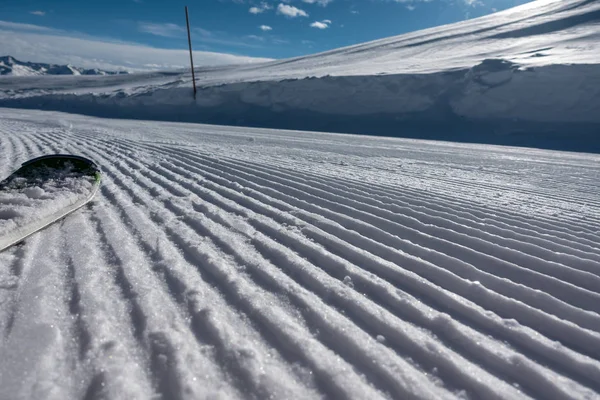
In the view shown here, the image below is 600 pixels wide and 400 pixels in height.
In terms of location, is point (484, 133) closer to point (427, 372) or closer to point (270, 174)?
point (270, 174)

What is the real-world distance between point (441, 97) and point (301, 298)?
15.6 meters

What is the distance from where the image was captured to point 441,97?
51.9ft

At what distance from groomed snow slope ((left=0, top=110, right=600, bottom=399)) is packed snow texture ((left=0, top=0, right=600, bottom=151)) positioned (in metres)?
10.6

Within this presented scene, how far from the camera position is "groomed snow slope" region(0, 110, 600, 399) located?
1.58 m

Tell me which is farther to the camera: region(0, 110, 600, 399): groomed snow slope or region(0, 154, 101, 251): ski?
region(0, 154, 101, 251): ski

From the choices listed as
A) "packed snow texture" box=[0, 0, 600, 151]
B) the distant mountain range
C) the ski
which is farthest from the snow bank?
the distant mountain range

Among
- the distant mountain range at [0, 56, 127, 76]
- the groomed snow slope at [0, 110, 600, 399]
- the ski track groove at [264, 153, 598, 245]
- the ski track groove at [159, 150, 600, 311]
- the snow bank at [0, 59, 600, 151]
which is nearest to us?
the groomed snow slope at [0, 110, 600, 399]

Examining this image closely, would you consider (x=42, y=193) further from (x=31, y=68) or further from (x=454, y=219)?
(x=31, y=68)

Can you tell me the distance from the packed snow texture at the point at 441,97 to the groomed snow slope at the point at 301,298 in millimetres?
10634

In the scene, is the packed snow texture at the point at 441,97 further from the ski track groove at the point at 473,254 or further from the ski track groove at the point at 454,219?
the ski track groove at the point at 473,254

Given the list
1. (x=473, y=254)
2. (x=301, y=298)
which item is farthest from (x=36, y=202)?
(x=473, y=254)

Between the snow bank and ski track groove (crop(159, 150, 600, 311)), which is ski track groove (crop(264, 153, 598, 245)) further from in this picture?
the snow bank

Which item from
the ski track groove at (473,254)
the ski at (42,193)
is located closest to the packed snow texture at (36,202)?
the ski at (42,193)

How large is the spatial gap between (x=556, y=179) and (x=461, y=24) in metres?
33.2
